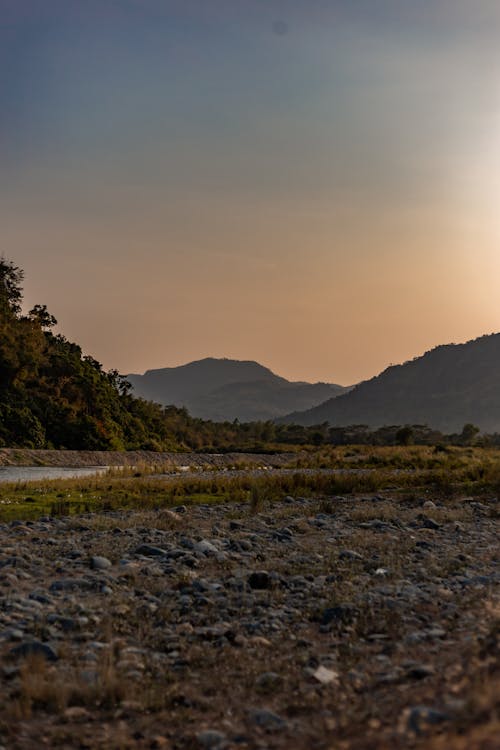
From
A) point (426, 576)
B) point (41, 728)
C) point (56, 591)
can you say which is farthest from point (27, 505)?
point (41, 728)

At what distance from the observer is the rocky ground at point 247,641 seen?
19.2 ft

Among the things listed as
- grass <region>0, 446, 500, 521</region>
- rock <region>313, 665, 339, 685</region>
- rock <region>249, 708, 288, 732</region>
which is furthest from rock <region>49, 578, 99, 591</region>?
grass <region>0, 446, 500, 521</region>

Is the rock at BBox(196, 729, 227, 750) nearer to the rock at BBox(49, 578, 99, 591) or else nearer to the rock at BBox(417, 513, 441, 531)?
the rock at BBox(49, 578, 99, 591)

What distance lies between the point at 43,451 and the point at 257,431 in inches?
2241

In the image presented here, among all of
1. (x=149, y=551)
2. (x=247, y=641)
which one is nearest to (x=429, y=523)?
(x=149, y=551)

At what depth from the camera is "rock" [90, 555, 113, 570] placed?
12.3 m

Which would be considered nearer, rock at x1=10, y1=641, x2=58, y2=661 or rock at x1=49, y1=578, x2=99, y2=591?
rock at x1=10, y1=641, x2=58, y2=661

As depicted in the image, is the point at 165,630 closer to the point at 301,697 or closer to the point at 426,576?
the point at 301,697

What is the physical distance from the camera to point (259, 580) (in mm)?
11141

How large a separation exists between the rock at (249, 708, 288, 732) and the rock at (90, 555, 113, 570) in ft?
21.2

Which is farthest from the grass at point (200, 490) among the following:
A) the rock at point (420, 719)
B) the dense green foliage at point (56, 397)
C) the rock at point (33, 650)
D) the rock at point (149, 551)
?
the dense green foliage at point (56, 397)

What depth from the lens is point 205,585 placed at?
10.8 m

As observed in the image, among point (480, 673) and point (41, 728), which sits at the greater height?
point (480, 673)

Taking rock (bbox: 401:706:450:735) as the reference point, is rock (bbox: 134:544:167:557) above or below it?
below
